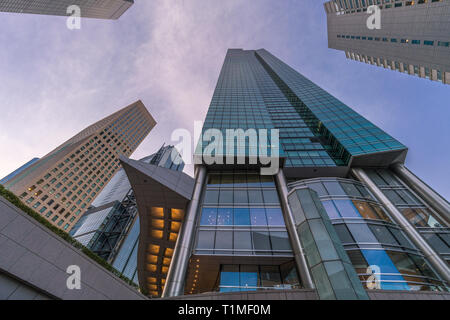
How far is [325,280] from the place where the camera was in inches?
334

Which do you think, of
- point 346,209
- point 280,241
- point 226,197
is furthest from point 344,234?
point 226,197

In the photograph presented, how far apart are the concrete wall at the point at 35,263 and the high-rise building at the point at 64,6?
83592 mm

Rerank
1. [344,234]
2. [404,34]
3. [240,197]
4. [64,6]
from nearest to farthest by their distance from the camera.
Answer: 1. [344,234]
2. [240,197]
3. [404,34]
4. [64,6]

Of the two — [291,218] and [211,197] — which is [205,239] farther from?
[291,218]

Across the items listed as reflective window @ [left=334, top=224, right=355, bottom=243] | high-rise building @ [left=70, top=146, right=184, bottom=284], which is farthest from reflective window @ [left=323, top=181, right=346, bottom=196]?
high-rise building @ [left=70, top=146, right=184, bottom=284]

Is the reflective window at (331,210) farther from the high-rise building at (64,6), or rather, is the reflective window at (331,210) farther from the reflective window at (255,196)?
the high-rise building at (64,6)

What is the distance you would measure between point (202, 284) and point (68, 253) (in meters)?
12.3

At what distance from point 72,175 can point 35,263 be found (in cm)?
7773

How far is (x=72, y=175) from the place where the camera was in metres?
69.9

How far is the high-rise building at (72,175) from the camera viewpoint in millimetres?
59375

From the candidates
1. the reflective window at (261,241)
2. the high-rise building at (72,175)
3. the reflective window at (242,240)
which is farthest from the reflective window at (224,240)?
the high-rise building at (72,175)

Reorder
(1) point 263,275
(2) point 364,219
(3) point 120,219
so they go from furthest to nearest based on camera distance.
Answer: (3) point 120,219 < (2) point 364,219 < (1) point 263,275
